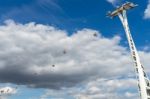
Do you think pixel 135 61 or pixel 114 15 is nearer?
pixel 135 61

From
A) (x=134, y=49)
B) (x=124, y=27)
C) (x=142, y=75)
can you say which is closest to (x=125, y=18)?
(x=124, y=27)

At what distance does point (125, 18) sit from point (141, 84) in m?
26.8

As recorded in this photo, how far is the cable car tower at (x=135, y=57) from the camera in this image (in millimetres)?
114812

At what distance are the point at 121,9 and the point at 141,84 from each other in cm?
2991

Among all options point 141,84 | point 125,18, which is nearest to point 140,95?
point 141,84

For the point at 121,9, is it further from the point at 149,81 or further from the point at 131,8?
the point at 149,81

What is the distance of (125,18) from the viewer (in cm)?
12850

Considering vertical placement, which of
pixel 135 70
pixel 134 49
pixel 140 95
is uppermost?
pixel 134 49

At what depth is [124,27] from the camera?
12769 cm

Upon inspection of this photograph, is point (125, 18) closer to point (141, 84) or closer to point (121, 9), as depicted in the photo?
point (121, 9)

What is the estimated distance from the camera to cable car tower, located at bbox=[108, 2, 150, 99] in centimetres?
11481

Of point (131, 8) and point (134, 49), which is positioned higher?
point (131, 8)

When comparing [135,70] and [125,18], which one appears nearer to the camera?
[135,70]

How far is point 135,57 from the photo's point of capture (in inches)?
4749
